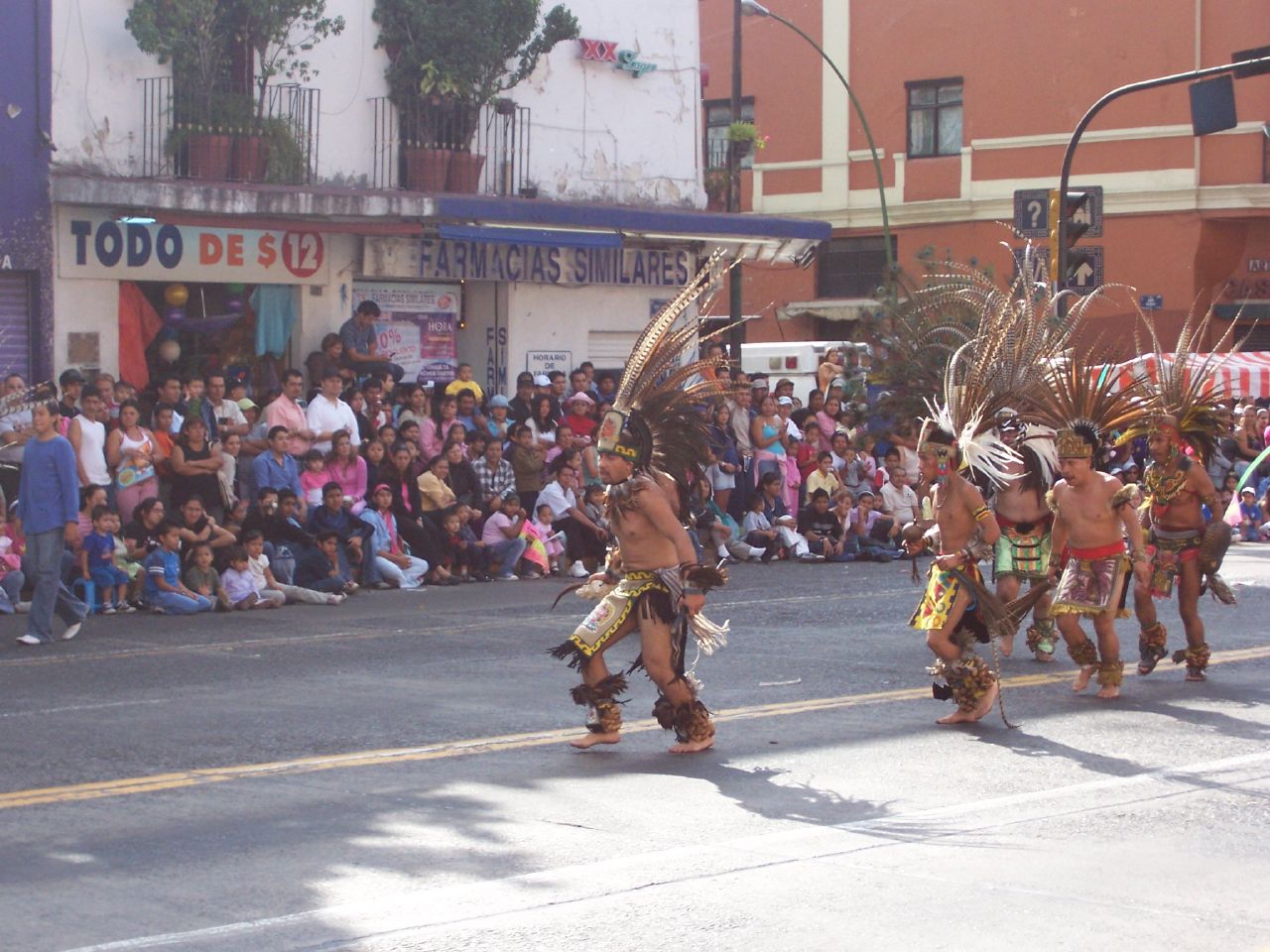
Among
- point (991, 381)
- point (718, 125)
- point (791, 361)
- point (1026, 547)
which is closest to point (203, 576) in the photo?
point (1026, 547)

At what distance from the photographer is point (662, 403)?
984cm

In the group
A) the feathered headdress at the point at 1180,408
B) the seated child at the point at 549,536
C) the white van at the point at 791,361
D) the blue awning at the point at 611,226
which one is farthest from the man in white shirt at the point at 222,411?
the white van at the point at 791,361

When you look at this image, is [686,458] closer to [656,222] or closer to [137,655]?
[137,655]

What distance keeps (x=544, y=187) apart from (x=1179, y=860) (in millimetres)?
18912

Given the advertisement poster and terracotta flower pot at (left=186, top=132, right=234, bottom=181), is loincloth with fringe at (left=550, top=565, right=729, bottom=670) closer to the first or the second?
terracotta flower pot at (left=186, top=132, right=234, bottom=181)

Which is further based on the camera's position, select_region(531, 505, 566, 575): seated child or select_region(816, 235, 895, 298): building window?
select_region(816, 235, 895, 298): building window

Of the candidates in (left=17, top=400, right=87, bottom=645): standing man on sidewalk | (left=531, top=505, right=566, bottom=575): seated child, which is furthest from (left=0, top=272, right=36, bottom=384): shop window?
(left=17, top=400, right=87, bottom=645): standing man on sidewalk

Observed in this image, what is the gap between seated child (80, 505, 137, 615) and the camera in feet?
51.2

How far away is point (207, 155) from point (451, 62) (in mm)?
3690

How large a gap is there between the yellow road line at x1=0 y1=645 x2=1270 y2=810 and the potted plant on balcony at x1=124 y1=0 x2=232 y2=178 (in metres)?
12.3

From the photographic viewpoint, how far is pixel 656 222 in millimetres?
24906

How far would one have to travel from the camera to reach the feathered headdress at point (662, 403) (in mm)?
9641

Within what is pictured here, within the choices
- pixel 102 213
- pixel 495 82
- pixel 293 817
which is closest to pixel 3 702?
pixel 293 817

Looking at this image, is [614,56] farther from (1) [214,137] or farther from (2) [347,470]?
(2) [347,470]
